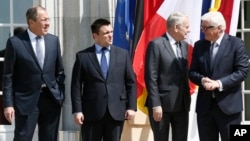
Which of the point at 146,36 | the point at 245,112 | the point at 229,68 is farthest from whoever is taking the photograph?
the point at 245,112

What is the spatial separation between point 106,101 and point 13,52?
0.97m

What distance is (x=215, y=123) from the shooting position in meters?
7.43

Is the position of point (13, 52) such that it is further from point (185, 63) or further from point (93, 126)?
point (185, 63)

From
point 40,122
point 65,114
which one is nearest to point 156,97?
point 40,122

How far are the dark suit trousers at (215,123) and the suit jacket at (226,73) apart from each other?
51mm

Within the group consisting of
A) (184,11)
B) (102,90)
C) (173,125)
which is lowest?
(173,125)

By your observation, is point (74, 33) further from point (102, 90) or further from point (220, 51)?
point (220, 51)

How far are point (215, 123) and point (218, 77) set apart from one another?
0.44m

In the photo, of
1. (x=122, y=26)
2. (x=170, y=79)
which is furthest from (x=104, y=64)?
(x=122, y=26)

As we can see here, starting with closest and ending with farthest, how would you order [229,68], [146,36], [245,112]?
[229,68] < [146,36] < [245,112]

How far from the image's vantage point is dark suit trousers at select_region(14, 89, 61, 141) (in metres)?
7.42

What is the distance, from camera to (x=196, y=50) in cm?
751

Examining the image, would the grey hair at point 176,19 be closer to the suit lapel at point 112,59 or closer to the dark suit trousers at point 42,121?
the suit lapel at point 112,59

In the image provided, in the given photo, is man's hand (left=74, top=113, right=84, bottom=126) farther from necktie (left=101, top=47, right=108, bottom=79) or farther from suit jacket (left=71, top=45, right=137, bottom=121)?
necktie (left=101, top=47, right=108, bottom=79)
